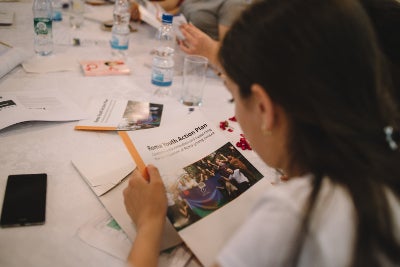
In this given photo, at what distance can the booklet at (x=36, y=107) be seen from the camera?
878 millimetres

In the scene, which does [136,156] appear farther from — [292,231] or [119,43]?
[119,43]

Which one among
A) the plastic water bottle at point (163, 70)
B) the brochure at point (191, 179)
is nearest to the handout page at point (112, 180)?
the brochure at point (191, 179)

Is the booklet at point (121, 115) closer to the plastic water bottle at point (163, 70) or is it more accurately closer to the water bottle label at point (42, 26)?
the plastic water bottle at point (163, 70)

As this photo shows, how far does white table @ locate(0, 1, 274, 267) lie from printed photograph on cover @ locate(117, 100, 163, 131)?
5 cm

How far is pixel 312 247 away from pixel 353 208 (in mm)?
76

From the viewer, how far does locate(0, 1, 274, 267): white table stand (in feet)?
1.92

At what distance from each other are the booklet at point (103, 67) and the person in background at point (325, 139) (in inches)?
31.9

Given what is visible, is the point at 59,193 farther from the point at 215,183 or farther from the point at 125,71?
the point at 125,71

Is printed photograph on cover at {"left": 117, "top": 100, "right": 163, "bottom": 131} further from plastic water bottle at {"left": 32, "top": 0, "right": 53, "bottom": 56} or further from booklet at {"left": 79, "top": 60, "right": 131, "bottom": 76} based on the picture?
plastic water bottle at {"left": 32, "top": 0, "right": 53, "bottom": 56}

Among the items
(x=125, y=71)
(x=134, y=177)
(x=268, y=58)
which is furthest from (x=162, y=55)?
(x=268, y=58)

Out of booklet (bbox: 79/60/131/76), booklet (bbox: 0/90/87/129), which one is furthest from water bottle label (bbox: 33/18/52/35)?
booklet (bbox: 0/90/87/129)

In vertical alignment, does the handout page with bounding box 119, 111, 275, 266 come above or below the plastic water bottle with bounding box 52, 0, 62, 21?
above

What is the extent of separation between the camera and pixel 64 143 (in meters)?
0.85

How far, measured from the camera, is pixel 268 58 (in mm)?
505
